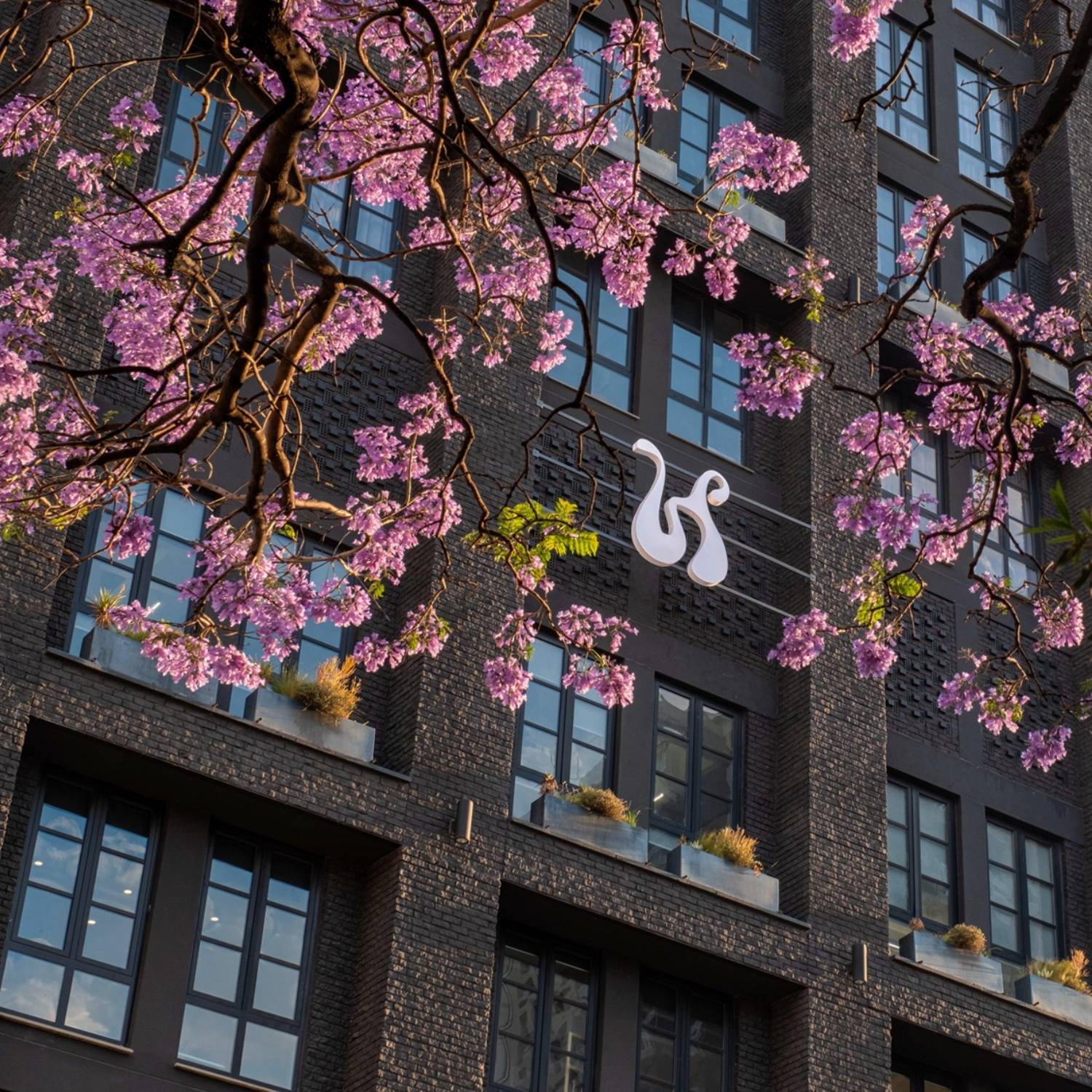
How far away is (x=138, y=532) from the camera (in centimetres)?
1385

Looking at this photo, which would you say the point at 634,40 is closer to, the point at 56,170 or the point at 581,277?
the point at 56,170

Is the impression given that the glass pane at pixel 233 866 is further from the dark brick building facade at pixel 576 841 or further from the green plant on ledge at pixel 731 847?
the green plant on ledge at pixel 731 847

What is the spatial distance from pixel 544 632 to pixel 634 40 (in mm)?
12220

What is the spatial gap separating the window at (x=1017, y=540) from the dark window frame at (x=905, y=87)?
18.8 feet

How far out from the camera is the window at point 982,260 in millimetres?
31906

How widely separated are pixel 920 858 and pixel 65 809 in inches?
461

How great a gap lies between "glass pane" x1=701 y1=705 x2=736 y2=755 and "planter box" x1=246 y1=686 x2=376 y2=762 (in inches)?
213

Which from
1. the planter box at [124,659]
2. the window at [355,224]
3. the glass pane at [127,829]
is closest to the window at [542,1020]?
the glass pane at [127,829]

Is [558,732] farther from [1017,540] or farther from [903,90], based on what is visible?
[903,90]

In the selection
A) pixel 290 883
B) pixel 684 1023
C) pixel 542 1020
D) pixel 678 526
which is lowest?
pixel 542 1020

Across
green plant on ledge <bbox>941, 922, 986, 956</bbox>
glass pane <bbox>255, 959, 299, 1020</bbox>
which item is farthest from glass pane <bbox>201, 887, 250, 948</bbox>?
green plant on ledge <bbox>941, 922, 986, 956</bbox>

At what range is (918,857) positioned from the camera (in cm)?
2591

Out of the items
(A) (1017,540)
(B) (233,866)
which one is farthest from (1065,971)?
(B) (233,866)

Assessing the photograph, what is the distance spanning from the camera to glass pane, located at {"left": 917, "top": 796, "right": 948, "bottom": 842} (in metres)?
26.2
